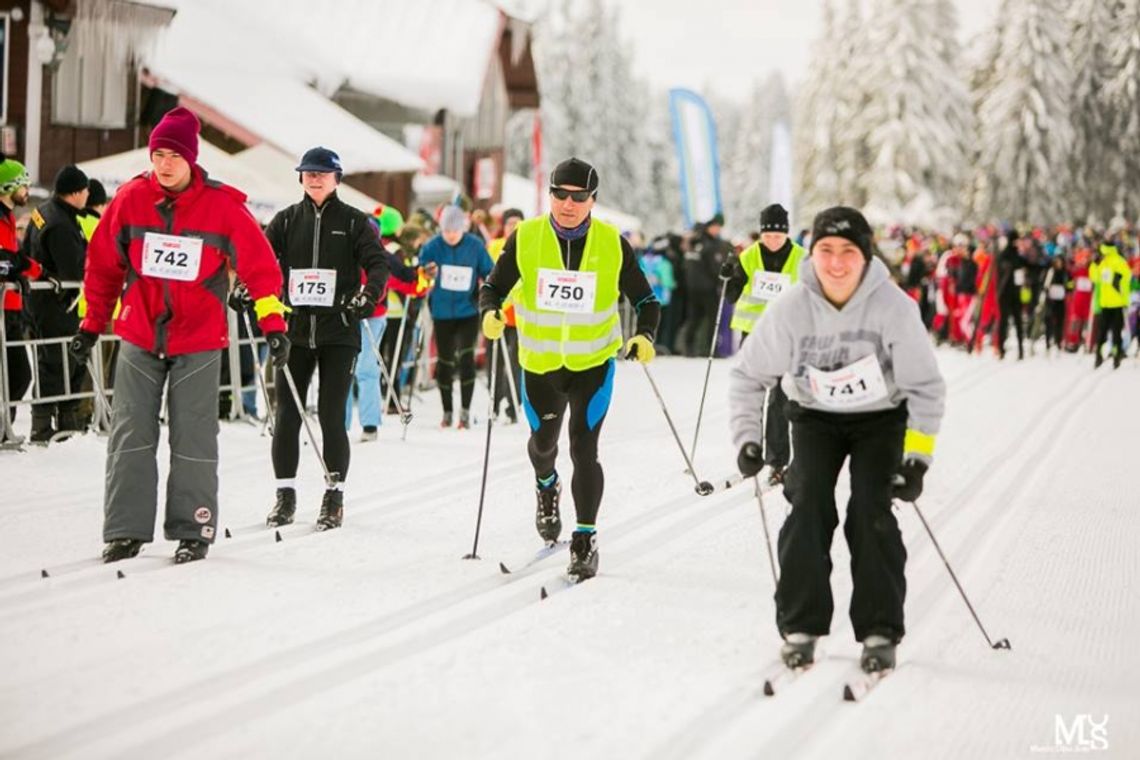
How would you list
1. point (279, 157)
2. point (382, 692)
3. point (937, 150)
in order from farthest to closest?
point (937, 150), point (279, 157), point (382, 692)

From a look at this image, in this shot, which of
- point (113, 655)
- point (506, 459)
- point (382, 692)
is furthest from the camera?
point (506, 459)

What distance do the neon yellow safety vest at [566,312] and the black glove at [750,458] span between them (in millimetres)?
1611

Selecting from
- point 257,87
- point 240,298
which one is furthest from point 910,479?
point 257,87

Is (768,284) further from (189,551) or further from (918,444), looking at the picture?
(918,444)

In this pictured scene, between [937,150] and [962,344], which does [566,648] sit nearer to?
[962,344]

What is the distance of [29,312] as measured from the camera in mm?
10289

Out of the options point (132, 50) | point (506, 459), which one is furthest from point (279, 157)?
point (506, 459)

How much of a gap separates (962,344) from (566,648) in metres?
20.9

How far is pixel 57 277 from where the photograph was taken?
10.4 meters

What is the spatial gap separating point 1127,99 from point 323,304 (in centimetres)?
5495

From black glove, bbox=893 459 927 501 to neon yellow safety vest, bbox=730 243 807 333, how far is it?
15.4 feet

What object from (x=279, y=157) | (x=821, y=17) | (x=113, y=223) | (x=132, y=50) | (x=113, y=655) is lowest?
(x=113, y=655)

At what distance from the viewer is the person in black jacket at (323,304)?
7.32m

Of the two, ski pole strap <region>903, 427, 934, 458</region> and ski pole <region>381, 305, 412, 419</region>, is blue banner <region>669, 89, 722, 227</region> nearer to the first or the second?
ski pole <region>381, 305, 412, 419</region>
